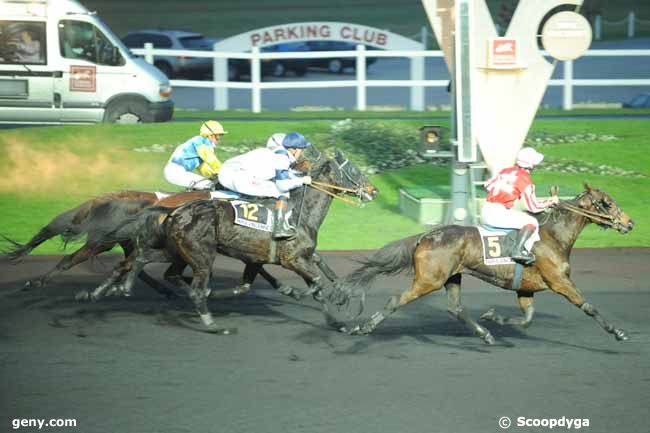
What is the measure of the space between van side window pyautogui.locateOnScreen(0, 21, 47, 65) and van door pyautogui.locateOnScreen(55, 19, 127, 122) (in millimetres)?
399

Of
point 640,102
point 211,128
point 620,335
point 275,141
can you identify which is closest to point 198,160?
point 211,128

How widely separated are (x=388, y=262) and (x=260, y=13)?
4676cm

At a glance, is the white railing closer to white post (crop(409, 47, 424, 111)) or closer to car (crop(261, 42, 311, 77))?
white post (crop(409, 47, 424, 111))

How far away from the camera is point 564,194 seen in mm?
15609

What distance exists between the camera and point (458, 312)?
1012 centimetres

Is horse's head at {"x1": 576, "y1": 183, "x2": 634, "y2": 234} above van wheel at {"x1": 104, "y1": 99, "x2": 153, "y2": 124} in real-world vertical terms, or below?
below

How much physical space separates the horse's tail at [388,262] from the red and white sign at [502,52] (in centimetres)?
616

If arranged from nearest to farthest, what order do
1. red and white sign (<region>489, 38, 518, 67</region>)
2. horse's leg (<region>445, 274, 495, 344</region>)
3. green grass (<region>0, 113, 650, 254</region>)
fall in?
horse's leg (<region>445, 274, 495, 344</region>)
red and white sign (<region>489, 38, 518, 67</region>)
green grass (<region>0, 113, 650, 254</region>)

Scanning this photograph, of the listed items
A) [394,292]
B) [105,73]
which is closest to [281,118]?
[105,73]

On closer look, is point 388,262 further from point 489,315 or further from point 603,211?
point 603,211

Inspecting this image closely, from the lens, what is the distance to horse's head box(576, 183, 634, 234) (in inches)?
401

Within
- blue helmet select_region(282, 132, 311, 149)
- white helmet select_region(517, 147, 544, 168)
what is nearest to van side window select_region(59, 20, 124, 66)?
blue helmet select_region(282, 132, 311, 149)

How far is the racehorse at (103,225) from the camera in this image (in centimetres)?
1134

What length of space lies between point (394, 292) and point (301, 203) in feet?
7.48
